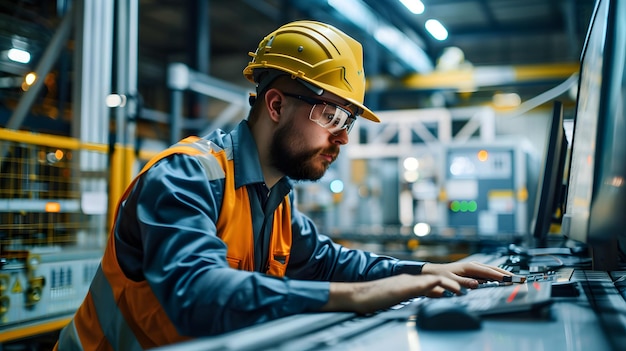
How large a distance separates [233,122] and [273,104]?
25.3 ft

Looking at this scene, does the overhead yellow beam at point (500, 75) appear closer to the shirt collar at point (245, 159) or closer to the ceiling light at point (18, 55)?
the ceiling light at point (18, 55)

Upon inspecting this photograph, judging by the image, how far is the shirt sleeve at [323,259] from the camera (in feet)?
5.86

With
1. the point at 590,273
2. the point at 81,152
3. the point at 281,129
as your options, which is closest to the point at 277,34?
the point at 281,129

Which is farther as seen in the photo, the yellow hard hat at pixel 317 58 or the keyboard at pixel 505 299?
the yellow hard hat at pixel 317 58

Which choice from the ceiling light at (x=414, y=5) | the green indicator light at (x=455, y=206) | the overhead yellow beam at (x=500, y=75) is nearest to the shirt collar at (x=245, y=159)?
the ceiling light at (x=414, y=5)

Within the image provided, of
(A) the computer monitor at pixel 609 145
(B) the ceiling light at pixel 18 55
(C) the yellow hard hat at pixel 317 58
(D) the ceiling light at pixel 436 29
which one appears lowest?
(A) the computer monitor at pixel 609 145

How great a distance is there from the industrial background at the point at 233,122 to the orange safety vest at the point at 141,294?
107 cm

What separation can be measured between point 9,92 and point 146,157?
3.67 m

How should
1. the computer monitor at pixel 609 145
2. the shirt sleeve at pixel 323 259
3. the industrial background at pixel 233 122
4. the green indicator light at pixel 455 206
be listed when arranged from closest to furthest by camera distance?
the computer monitor at pixel 609 145 → the shirt sleeve at pixel 323 259 → the industrial background at pixel 233 122 → the green indicator light at pixel 455 206

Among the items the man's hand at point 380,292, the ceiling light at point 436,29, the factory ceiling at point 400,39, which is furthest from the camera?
the factory ceiling at point 400,39

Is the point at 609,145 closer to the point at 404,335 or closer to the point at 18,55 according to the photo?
the point at 404,335

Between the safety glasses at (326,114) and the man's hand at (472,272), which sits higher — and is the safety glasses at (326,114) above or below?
above

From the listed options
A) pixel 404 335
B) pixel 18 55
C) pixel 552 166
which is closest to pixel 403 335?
pixel 404 335

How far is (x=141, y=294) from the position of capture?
52.7 inches
